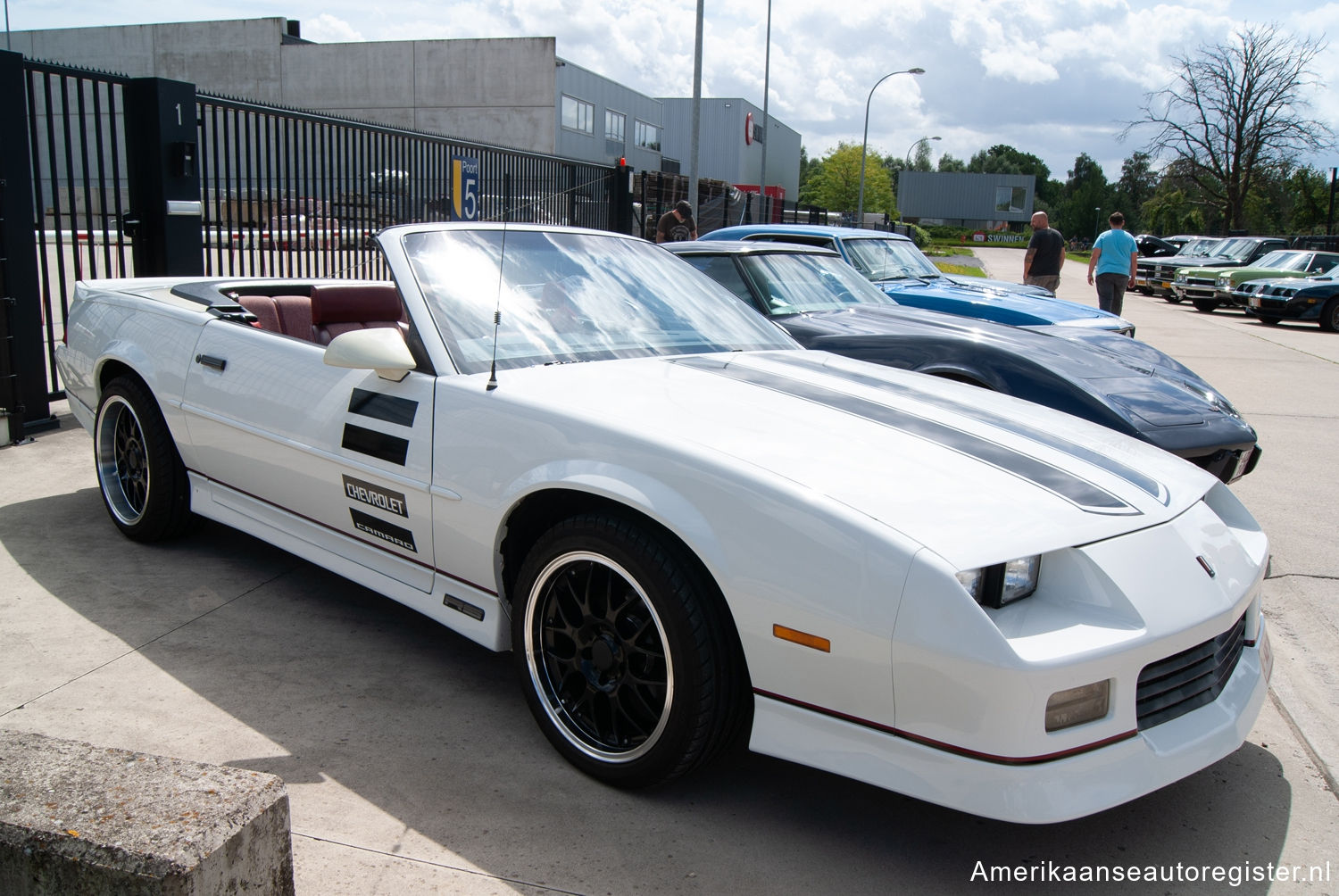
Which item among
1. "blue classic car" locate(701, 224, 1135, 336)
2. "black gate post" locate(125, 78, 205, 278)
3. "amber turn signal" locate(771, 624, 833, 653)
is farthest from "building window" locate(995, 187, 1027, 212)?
"amber turn signal" locate(771, 624, 833, 653)

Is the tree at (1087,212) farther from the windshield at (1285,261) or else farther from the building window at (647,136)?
the windshield at (1285,261)

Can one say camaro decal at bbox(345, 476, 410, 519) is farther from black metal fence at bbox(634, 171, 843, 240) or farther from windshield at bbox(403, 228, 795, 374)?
black metal fence at bbox(634, 171, 843, 240)

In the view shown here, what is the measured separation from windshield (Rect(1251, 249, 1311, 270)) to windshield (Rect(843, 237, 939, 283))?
16.7 meters

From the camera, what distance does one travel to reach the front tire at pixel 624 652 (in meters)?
2.37

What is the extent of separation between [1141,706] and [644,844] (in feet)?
3.81

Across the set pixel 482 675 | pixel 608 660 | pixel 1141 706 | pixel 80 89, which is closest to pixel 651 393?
pixel 608 660

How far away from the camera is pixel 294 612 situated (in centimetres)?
376

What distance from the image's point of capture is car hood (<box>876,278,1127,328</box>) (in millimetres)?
7867

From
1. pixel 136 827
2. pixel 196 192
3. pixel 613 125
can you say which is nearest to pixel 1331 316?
pixel 196 192

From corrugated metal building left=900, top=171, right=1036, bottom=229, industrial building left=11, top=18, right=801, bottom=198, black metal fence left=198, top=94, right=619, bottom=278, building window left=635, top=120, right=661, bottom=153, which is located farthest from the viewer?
corrugated metal building left=900, top=171, right=1036, bottom=229

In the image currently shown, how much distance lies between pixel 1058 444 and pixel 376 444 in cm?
199

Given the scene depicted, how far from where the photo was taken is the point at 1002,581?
2135 mm

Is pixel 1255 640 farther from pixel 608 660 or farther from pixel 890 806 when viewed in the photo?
pixel 608 660

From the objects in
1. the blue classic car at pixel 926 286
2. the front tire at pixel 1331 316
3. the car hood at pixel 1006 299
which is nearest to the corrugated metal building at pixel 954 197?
the front tire at pixel 1331 316
